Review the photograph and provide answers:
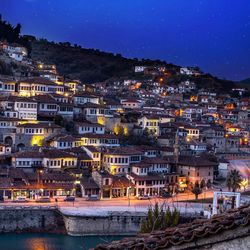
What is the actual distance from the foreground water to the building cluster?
12.4 ft

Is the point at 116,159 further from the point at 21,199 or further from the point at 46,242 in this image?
the point at 46,242

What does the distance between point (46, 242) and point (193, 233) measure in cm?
1956

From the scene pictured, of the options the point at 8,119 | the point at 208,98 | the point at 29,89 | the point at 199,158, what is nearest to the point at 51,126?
the point at 8,119

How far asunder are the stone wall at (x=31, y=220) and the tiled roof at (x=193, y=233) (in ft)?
68.1

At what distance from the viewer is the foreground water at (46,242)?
20.5 metres

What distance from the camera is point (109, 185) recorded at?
28.0 metres

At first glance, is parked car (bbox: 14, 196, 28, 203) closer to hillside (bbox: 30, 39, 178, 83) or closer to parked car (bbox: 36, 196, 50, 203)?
parked car (bbox: 36, 196, 50, 203)

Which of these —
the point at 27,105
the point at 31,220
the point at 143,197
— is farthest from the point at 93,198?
the point at 27,105

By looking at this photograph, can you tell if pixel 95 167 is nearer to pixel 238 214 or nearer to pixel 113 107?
pixel 113 107

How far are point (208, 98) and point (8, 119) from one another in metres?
36.7

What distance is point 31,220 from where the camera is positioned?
23438mm

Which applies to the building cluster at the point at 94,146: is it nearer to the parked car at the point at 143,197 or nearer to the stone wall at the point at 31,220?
the parked car at the point at 143,197

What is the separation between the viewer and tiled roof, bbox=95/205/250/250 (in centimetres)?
263

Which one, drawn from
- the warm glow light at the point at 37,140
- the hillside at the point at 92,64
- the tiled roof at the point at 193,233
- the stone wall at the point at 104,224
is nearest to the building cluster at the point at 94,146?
the warm glow light at the point at 37,140
